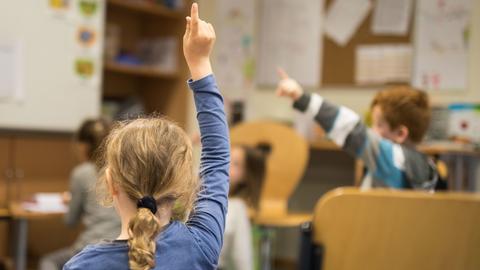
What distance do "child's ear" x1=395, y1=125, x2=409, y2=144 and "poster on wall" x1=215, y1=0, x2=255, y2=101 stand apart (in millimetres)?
2222

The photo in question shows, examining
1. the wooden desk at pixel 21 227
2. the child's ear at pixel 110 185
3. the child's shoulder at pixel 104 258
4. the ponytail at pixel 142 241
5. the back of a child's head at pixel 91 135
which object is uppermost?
the child's ear at pixel 110 185

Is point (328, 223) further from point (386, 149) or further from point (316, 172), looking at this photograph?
point (316, 172)

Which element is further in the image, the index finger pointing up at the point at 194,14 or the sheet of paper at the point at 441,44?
the sheet of paper at the point at 441,44

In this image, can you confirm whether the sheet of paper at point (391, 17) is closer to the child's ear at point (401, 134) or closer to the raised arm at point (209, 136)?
the child's ear at point (401, 134)

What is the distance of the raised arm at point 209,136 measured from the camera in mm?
1098

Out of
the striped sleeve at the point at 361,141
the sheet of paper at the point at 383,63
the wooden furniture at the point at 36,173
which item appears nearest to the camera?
the striped sleeve at the point at 361,141

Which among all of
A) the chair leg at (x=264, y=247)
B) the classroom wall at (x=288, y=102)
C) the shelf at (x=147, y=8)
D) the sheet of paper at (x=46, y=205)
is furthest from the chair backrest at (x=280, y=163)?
the shelf at (x=147, y=8)

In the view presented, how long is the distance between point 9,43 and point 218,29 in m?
1.61

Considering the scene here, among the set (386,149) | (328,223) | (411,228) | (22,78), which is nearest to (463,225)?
(411,228)

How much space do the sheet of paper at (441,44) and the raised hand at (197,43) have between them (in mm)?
2790

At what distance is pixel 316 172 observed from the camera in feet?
13.4

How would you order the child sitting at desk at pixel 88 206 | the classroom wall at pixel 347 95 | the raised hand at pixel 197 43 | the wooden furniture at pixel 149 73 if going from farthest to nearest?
the wooden furniture at pixel 149 73 < the classroom wall at pixel 347 95 < the child sitting at desk at pixel 88 206 < the raised hand at pixel 197 43

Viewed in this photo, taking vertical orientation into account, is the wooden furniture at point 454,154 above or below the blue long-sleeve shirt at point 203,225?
below

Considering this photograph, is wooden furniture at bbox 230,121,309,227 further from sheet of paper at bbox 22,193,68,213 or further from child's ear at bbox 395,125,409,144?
child's ear at bbox 395,125,409,144
